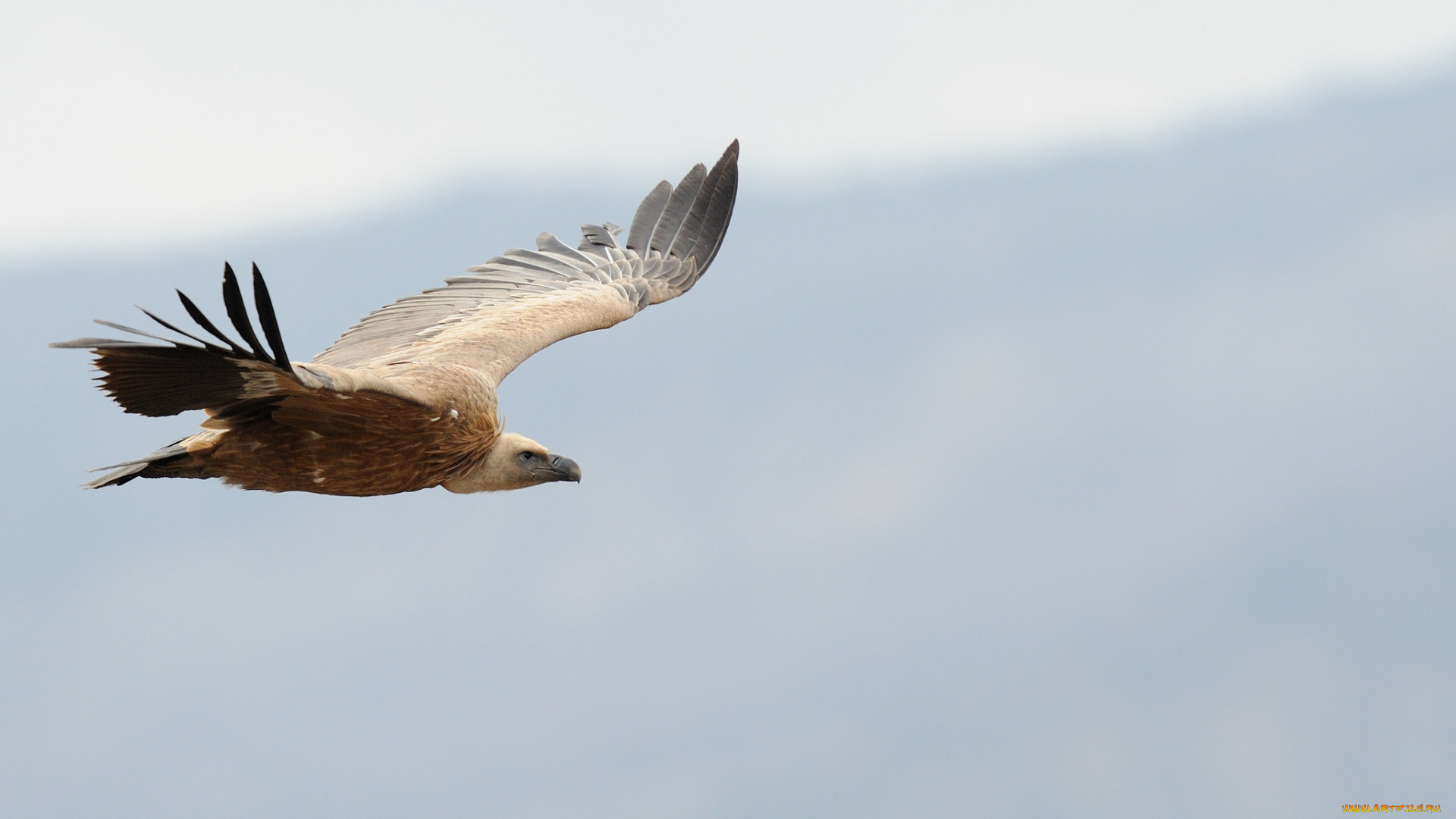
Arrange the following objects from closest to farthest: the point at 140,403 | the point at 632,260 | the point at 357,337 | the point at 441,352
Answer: the point at 140,403
the point at 441,352
the point at 357,337
the point at 632,260

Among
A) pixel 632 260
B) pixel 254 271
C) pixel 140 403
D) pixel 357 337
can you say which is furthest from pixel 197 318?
pixel 632 260

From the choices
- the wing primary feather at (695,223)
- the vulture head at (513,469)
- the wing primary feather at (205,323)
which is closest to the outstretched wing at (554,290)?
the wing primary feather at (695,223)

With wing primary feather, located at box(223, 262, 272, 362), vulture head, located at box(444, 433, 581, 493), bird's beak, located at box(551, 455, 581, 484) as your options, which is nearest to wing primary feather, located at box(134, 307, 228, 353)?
wing primary feather, located at box(223, 262, 272, 362)

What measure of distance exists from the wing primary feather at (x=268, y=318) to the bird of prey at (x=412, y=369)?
0.01 m

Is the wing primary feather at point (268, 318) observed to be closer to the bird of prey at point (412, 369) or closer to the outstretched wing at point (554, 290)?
the bird of prey at point (412, 369)

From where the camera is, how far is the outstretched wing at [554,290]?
34.0 ft

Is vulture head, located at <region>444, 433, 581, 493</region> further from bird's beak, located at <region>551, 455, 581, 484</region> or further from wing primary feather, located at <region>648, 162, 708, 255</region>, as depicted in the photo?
wing primary feather, located at <region>648, 162, 708, 255</region>

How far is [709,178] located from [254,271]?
7.48 m

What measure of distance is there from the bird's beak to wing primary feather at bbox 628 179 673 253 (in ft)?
12.7

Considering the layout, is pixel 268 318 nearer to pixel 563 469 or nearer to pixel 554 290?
pixel 563 469

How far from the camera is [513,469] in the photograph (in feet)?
29.9

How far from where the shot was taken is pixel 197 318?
6156mm

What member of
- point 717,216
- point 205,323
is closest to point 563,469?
point 205,323

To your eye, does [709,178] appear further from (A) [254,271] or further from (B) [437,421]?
(A) [254,271]
